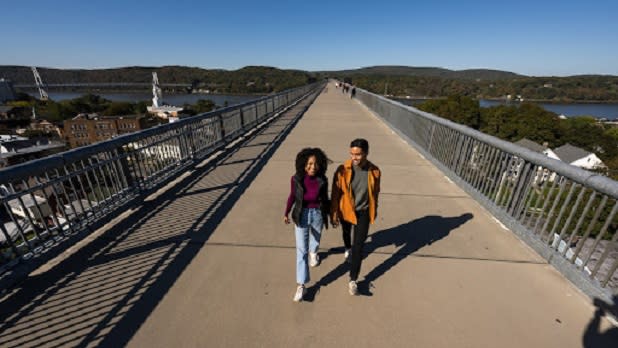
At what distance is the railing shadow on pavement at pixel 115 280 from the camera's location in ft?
6.70

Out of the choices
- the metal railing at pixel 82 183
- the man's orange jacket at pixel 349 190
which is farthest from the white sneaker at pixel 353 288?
the metal railing at pixel 82 183

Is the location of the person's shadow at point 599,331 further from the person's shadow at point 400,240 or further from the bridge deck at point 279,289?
the person's shadow at point 400,240

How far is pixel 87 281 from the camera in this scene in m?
2.54

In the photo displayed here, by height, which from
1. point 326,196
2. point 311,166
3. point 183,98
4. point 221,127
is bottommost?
point 183,98

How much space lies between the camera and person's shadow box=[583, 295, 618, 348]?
201 cm

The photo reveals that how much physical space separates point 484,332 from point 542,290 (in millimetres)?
960

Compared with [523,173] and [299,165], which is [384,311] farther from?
[523,173]

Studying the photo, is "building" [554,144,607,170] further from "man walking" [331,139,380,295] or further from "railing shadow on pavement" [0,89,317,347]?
"railing shadow on pavement" [0,89,317,347]

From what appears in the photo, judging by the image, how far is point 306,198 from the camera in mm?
2262

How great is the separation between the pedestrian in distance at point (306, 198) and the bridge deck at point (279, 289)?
40 centimetres

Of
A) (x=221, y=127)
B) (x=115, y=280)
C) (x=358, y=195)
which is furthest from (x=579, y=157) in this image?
(x=115, y=280)

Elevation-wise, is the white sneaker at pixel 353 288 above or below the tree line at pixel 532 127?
above

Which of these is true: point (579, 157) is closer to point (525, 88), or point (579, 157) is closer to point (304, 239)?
point (304, 239)

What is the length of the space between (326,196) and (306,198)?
199mm
